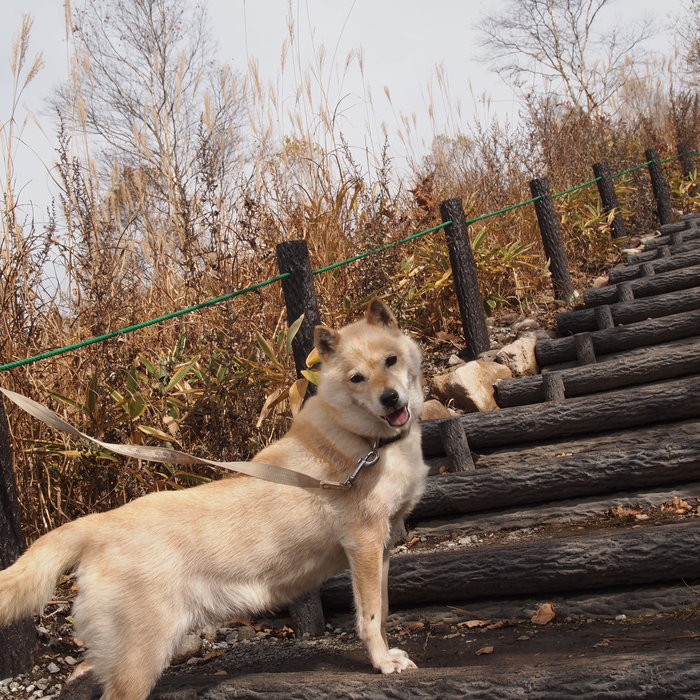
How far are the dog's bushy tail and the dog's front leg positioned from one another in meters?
A: 0.88

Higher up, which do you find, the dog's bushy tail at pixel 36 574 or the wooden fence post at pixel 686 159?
the wooden fence post at pixel 686 159

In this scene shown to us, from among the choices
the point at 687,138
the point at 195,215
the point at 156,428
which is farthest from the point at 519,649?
the point at 687,138

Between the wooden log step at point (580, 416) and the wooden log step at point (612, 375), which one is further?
the wooden log step at point (612, 375)

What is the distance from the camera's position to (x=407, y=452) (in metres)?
2.55

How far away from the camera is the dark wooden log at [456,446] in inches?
151

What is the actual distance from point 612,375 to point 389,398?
2405mm

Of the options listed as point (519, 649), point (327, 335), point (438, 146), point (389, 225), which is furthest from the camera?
point (438, 146)

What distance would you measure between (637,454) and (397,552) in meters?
1.21

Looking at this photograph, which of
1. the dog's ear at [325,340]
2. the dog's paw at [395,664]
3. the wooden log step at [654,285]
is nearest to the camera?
the dog's paw at [395,664]

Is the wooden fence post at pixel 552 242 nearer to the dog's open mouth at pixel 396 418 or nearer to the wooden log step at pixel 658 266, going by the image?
the wooden log step at pixel 658 266

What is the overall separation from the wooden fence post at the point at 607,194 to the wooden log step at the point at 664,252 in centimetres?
114

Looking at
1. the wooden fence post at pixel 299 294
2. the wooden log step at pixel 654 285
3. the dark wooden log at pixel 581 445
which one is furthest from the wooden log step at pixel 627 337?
the wooden fence post at pixel 299 294

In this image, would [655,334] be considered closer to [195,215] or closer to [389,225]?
[389,225]

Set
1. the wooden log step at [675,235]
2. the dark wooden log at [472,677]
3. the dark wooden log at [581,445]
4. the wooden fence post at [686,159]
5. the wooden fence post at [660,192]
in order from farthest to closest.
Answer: the wooden fence post at [686,159] < the wooden fence post at [660,192] < the wooden log step at [675,235] < the dark wooden log at [581,445] < the dark wooden log at [472,677]
